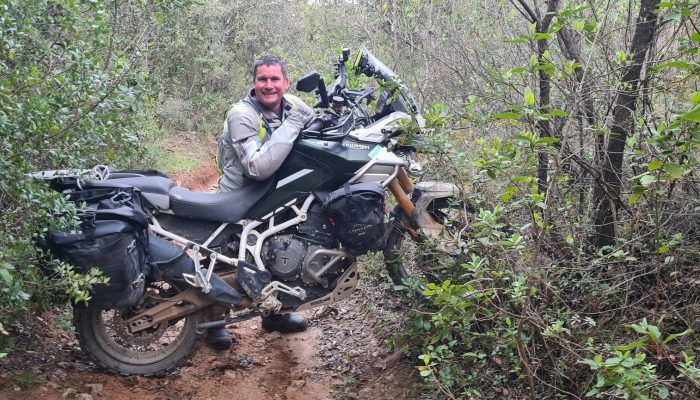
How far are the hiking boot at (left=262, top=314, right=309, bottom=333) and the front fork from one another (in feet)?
5.06

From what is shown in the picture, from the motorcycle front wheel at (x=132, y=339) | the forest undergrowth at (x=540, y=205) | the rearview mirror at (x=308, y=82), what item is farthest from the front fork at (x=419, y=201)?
the motorcycle front wheel at (x=132, y=339)

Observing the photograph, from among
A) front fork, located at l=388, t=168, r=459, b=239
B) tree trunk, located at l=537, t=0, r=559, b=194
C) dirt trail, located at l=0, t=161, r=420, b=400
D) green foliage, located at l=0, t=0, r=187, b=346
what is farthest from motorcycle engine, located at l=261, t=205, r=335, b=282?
tree trunk, located at l=537, t=0, r=559, b=194

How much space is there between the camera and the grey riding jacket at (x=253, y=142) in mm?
4523

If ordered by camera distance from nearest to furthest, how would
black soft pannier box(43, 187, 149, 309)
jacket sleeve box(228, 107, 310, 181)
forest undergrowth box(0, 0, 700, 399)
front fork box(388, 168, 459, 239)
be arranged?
forest undergrowth box(0, 0, 700, 399) < black soft pannier box(43, 187, 149, 309) < jacket sleeve box(228, 107, 310, 181) < front fork box(388, 168, 459, 239)

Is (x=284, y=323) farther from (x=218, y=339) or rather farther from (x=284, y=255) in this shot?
(x=284, y=255)

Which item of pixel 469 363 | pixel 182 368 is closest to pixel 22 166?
pixel 182 368

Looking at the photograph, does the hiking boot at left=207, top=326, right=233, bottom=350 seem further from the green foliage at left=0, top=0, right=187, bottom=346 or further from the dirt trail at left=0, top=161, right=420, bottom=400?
the green foliage at left=0, top=0, right=187, bottom=346

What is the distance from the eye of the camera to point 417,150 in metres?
4.56

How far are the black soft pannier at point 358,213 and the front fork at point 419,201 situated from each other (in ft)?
1.05

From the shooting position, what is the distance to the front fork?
491cm

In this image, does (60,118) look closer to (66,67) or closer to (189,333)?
(66,67)

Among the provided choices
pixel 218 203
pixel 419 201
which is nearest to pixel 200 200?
pixel 218 203

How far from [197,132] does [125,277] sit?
11840 mm

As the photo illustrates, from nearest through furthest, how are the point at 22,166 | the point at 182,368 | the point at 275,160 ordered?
the point at 22,166
the point at 275,160
the point at 182,368
